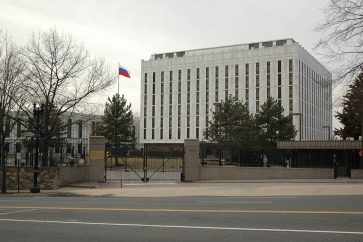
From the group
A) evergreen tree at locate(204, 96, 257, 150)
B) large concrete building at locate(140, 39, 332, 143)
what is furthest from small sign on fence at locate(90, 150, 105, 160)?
large concrete building at locate(140, 39, 332, 143)

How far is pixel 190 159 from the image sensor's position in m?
30.3

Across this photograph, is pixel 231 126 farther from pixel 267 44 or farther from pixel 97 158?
pixel 267 44

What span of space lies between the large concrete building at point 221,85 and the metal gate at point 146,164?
304ft

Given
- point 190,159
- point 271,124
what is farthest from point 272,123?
point 190,159

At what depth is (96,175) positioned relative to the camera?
29938 mm

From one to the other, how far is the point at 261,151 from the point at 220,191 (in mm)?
9780

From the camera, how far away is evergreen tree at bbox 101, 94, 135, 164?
58.7m

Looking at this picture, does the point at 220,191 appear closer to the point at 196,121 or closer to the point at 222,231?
the point at 222,231

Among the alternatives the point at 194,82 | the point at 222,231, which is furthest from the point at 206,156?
the point at 194,82

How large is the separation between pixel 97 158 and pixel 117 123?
1162 inches

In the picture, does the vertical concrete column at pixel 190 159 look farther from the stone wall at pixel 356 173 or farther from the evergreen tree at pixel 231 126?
the evergreen tree at pixel 231 126

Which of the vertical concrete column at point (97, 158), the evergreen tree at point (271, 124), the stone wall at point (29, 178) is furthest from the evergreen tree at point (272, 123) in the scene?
the stone wall at point (29, 178)

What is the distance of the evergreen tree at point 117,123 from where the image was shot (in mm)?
58688

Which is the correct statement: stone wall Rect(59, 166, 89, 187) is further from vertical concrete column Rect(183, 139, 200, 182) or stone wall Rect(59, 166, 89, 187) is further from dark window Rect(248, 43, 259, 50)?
dark window Rect(248, 43, 259, 50)
